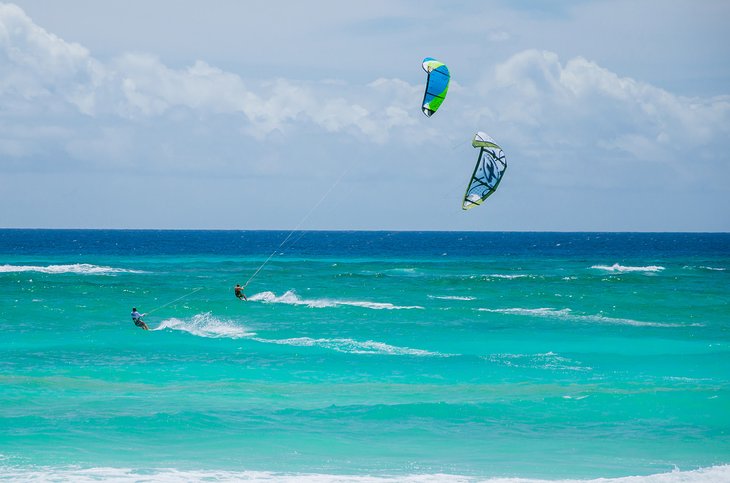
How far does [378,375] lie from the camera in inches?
779

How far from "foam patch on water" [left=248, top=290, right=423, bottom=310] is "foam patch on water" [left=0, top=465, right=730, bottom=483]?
20268 millimetres

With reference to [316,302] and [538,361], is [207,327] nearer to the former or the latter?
[316,302]

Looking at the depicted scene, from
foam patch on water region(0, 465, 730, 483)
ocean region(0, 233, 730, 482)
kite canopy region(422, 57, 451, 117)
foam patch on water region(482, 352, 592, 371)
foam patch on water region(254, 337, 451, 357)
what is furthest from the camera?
foam patch on water region(254, 337, 451, 357)

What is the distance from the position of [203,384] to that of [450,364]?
629cm

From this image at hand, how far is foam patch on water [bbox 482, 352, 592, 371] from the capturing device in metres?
20.9

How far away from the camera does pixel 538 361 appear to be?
70.7 feet

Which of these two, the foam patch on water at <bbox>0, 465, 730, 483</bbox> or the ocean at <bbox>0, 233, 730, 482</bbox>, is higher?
the ocean at <bbox>0, 233, 730, 482</bbox>

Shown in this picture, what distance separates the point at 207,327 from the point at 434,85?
1353 cm

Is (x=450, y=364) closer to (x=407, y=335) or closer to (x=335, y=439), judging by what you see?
(x=407, y=335)

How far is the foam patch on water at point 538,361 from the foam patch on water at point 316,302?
10.5 meters

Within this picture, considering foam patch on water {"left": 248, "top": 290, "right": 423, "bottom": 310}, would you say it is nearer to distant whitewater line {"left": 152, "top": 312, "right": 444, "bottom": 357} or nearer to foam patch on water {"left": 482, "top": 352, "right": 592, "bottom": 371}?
distant whitewater line {"left": 152, "top": 312, "right": 444, "bottom": 357}

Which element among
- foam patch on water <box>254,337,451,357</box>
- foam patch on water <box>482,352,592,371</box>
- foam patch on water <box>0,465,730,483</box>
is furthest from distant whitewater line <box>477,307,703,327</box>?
foam patch on water <box>0,465,730,483</box>

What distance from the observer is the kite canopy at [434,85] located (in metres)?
17.7

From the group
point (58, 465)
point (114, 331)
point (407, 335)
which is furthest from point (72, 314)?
point (58, 465)
